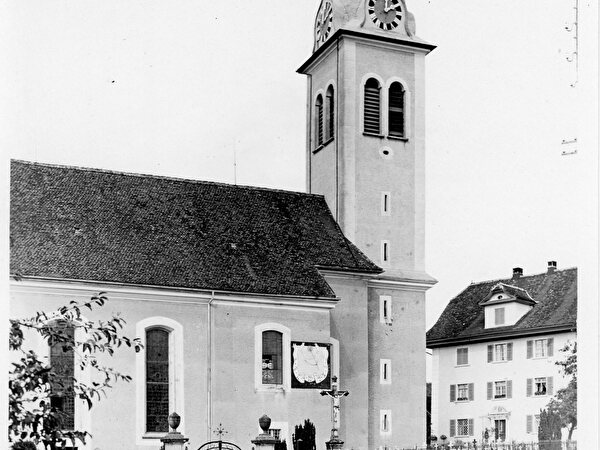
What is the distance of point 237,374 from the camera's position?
108 ft

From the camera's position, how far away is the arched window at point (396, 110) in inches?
1601

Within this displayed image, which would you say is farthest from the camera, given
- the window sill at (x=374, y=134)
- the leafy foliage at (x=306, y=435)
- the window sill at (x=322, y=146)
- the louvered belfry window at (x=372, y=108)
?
the window sill at (x=322, y=146)

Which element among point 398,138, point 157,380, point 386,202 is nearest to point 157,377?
point 157,380

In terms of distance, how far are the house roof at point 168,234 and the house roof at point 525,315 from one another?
10016 mm

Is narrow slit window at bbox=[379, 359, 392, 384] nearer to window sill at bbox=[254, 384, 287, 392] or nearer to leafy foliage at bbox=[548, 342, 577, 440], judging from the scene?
window sill at bbox=[254, 384, 287, 392]

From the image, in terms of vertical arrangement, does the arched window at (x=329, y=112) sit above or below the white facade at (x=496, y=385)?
above

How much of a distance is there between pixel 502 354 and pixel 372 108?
13.8m

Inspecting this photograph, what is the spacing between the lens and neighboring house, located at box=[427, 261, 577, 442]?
138ft

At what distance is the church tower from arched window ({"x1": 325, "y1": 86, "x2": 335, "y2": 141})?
0.04 metres

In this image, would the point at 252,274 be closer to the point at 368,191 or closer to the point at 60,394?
the point at 368,191

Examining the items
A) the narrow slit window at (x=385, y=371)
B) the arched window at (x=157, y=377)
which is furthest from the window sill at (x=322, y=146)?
the arched window at (x=157, y=377)

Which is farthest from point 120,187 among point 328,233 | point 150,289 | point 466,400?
point 466,400

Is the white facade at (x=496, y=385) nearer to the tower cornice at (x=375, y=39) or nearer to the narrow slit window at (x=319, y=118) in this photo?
the narrow slit window at (x=319, y=118)

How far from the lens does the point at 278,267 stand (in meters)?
35.1
